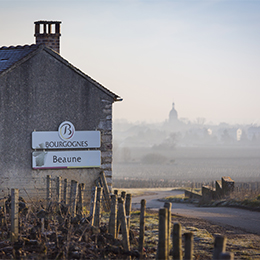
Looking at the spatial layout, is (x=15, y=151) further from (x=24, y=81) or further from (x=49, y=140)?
(x=24, y=81)

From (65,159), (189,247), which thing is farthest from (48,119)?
(189,247)

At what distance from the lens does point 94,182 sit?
15203 mm

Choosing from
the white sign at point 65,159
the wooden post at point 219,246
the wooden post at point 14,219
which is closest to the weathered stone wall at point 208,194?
the white sign at point 65,159

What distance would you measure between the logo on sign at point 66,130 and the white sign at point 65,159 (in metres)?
0.55

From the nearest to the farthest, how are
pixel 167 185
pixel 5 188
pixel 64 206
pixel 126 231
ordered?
pixel 126 231 < pixel 64 206 < pixel 5 188 < pixel 167 185

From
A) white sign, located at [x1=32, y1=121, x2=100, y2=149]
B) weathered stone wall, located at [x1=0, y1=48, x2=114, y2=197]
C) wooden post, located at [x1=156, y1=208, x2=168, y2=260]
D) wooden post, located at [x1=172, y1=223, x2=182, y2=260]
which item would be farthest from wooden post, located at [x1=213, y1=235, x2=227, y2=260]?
white sign, located at [x1=32, y1=121, x2=100, y2=149]

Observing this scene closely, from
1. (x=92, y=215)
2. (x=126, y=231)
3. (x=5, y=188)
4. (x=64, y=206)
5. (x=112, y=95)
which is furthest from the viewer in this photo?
(x=112, y=95)

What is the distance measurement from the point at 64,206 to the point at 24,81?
5.81m

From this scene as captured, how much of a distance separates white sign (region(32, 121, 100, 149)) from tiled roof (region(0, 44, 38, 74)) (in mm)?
2700

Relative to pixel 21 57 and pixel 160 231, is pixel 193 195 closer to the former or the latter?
pixel 21 57

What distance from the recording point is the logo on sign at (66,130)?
49.2ft

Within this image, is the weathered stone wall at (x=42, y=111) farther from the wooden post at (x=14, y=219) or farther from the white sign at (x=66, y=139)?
the wooden post at (x=14, y=219)

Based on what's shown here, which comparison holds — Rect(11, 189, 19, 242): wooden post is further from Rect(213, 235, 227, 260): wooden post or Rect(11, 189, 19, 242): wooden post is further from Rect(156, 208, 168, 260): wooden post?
Rect(213, 235, 227, 260): wooden post

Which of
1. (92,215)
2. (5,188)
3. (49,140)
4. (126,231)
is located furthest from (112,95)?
(126,231)
